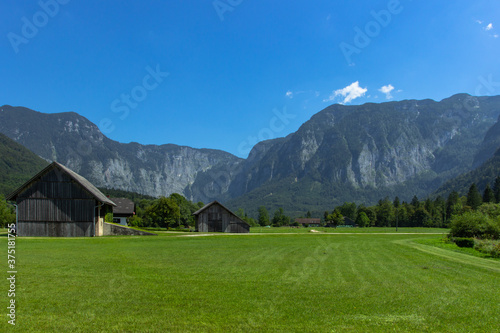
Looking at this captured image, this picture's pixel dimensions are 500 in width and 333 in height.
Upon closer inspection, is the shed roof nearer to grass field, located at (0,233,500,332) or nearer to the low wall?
the low wall

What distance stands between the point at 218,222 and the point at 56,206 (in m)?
36.1

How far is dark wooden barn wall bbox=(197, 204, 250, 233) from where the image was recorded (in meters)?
72.6

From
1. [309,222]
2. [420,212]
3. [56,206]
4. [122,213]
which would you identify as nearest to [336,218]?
[309,222]

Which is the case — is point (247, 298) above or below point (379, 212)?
above

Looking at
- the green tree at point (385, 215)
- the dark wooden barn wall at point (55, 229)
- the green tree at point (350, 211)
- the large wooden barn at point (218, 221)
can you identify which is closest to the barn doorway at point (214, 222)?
the large wooden barn at point (218, 221)

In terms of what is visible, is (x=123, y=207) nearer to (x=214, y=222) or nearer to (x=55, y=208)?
(x=214, y=222)

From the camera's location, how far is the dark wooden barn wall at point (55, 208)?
41.2 meters

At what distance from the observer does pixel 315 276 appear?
1373 centimetres

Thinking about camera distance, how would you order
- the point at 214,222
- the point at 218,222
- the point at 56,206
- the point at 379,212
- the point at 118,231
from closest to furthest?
1. the point at 56,206
2. the point at 118,231
3. the point at 218,222
4. the point at 214,222
5. the point at 379,212

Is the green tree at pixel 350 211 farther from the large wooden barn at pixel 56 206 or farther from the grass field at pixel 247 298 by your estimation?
the grass field at pixel 247 298

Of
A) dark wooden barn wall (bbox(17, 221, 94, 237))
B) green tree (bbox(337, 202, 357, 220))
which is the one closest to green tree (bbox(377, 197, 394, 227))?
green tree (bbox(337, 202, 357, 220))

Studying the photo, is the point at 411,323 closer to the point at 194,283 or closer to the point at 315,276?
the point at 315,276

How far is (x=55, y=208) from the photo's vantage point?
4169 centimetres

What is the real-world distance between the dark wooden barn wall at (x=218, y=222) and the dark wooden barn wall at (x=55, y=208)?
32.9 meters
